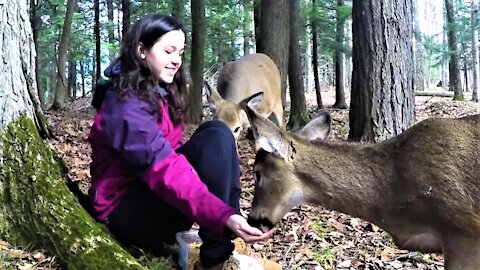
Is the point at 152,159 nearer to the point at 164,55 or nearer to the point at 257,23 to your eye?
the point at 164,55

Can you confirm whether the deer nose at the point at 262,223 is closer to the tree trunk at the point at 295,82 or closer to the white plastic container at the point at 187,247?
the white plastic container at the point at 187,247

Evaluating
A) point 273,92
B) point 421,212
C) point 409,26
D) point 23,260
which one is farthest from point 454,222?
point 273,92

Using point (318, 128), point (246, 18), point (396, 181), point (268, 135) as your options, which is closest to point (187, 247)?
point (268, 135)

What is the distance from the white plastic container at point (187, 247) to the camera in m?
4.17

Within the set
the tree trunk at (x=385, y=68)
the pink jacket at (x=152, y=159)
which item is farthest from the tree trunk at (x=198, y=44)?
the pink jacket at (x=152, y=159)

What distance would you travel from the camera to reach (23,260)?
151 inches

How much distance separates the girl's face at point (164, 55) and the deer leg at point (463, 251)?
2.15 metres

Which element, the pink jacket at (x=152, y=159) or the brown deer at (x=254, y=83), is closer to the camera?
the pink jacket at (x=152, y=159)

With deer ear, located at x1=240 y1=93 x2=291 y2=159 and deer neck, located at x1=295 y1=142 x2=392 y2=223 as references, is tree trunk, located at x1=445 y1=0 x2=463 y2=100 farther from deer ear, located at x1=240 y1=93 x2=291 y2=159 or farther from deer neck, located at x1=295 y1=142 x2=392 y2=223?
deer ear, located at x1=240 y1=93 x2=291 y2=159

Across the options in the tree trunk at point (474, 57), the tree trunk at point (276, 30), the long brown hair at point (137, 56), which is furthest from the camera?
the tree trunk at point (474, 57)

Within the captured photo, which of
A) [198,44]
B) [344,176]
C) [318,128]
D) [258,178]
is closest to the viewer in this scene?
[344,176]

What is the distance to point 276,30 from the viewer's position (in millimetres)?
12164

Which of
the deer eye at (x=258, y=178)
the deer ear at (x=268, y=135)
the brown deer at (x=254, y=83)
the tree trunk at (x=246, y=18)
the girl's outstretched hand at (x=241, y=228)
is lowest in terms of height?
the girl's outstretched hand at (x=241, y=228)

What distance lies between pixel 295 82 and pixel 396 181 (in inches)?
415
